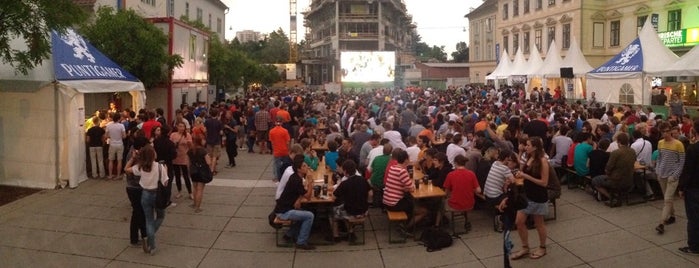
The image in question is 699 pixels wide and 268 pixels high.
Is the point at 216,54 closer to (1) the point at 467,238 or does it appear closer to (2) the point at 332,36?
(1) the point at 467,238

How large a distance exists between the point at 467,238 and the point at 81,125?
29.7 feet

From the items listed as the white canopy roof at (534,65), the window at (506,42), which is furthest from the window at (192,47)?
the window at (506,42)

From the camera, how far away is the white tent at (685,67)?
18.6 m

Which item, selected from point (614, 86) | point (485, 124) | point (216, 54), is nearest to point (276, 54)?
point (216, 54)

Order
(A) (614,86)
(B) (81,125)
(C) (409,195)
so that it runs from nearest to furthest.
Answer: (C) (409,195) → (B) (81,125) → (A) (614,86)

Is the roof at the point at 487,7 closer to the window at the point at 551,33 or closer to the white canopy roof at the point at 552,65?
the window at the point at 551,33

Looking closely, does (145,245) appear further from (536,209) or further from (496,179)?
(536,209)

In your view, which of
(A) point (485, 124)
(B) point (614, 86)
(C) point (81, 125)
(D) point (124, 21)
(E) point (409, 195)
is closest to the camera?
(E) point (409, 195)

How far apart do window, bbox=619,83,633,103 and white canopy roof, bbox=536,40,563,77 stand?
24.0ft

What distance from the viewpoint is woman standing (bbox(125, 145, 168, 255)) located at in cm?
774

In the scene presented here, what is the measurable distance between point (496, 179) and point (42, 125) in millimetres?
9712

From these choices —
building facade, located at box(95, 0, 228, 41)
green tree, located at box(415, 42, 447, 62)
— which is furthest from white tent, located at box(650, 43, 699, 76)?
green tree, located at box(415, 42, 447, 62)

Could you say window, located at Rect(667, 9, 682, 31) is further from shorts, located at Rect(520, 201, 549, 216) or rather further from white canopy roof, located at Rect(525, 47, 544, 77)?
shorts, located at Rect(520, 201, 549, 216)

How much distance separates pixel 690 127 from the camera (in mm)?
13031
